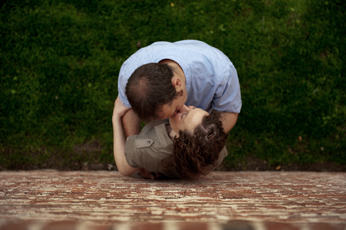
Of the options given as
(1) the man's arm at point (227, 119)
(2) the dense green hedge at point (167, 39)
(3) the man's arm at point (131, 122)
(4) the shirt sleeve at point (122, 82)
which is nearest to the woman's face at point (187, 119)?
(1) the man's arm at point (227, 119)

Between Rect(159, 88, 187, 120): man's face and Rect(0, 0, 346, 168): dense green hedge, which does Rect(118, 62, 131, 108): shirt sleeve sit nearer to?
Rect(159, 88, 187, 120): man's face

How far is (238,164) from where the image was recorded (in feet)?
12.4

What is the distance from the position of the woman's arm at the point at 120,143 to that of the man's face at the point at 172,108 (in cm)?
76

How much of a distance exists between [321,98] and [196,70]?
2388 mm

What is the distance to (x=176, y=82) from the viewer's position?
206 cm

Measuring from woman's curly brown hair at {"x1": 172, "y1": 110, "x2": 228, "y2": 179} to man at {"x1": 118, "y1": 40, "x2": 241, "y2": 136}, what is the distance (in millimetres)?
235

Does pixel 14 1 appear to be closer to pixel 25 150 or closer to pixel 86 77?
pixel 86 77

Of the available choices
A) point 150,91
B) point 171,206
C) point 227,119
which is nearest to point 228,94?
point 227,119

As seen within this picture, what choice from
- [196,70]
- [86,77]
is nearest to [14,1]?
[86,77]

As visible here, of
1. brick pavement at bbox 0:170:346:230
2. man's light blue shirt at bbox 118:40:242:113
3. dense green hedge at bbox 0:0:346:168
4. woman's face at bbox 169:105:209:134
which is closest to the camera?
brick pavement at bbox 0:170:346:230

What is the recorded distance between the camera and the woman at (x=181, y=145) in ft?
6.46

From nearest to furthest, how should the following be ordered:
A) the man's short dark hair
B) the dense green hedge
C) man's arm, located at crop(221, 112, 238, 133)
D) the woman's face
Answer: the man's short dark hair, the woman's face, man's arm, located at crop(221, 112, 238, 133), the dense green hedge

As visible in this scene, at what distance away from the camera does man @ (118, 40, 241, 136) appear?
1893mm

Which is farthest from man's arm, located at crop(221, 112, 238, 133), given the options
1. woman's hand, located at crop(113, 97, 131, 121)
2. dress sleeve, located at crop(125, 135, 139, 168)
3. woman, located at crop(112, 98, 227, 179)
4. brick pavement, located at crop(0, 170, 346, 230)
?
woman's hand, located at crop(113, 97, 131, 121)
